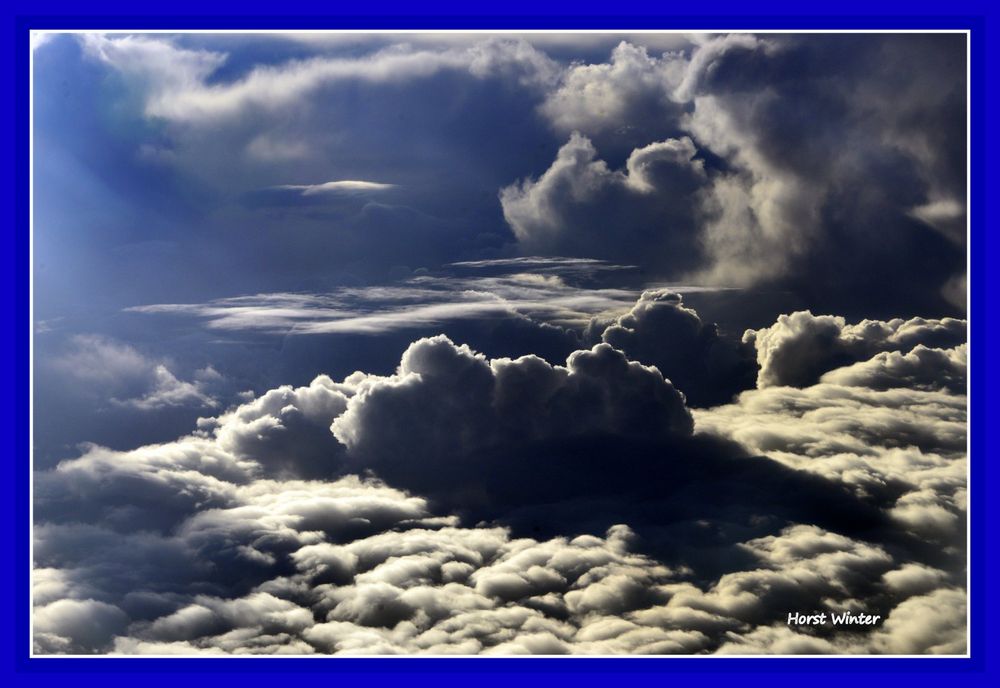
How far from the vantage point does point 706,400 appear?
13.5 meters

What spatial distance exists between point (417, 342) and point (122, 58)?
6773 millimetres

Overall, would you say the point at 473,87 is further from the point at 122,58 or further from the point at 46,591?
the point at 46,591

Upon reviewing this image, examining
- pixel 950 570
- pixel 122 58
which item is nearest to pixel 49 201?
pixel 122 58

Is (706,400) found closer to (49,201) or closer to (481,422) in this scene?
(481,422)

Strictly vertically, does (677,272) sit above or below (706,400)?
above

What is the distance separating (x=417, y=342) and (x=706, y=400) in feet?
16.0

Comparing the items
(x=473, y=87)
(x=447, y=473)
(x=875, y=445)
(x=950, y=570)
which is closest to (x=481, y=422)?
(x=447, y=473)

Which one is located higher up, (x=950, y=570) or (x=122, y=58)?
(x=122, y=58)

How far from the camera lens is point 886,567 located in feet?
41.7

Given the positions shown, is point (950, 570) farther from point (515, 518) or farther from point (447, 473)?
point (447, 473)

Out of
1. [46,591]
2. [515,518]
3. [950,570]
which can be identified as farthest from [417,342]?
[950,570]

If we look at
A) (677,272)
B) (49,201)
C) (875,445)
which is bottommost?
(875,445)

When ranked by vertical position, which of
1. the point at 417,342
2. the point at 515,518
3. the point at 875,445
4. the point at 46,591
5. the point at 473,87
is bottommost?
the point at 46,591

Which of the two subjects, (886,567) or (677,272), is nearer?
(886,567)
